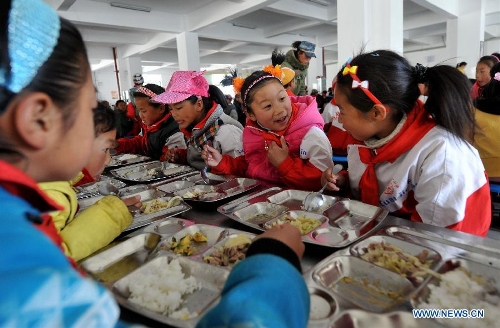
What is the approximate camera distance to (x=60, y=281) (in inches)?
13.1

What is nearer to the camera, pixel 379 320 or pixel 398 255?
pixel 379 320

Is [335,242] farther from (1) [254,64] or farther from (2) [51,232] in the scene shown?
(1) [254,64]

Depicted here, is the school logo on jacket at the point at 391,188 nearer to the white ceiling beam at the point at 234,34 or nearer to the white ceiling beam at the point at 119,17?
the white ceiling beam at the point at 119,17

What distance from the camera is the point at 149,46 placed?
8672mm

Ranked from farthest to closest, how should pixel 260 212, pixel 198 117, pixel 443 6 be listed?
pixel 443 6 < pixel 198 117 < pixel 260 212

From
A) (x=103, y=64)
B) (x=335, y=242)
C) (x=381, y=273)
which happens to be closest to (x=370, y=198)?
(x=335, y=242)

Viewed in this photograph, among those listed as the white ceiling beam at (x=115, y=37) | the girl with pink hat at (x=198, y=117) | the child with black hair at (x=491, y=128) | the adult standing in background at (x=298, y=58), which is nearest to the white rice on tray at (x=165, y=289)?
the girl with pink hat at (x=198, y=117)

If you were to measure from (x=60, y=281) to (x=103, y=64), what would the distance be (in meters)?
13.9

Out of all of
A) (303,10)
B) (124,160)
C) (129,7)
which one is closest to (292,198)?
(124,160)

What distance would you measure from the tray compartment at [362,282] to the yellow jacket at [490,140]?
2.03 m

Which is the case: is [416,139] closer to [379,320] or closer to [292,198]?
[292,198]

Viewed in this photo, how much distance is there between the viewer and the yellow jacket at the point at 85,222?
0.87m

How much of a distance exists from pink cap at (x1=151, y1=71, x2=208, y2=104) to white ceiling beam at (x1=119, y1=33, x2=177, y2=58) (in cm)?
590

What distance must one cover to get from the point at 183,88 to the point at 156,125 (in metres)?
0.71
